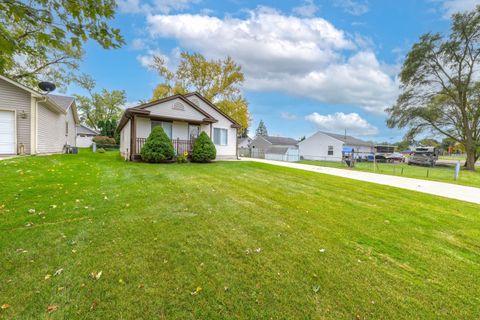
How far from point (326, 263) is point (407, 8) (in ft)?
50.1

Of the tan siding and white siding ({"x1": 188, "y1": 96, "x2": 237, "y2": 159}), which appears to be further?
white siding ({"x1": 188, "y1": 96, "x2": 237, "y2": 159})

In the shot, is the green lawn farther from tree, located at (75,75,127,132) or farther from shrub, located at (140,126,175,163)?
tree, located at (75,75,127,132)

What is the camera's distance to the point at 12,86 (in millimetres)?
10305

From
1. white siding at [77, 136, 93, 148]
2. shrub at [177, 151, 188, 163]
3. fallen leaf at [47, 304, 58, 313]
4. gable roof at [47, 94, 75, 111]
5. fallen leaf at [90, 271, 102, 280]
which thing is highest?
gable roof at [47, 94, 75, 111]

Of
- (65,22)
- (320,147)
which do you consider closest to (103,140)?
(65,22)

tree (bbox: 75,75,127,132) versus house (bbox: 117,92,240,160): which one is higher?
tree (bbox: 75,75,127,132)

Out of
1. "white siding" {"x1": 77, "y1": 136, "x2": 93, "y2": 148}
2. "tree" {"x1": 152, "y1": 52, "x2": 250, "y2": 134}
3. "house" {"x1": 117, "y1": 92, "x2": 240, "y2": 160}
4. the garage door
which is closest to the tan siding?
the garage door

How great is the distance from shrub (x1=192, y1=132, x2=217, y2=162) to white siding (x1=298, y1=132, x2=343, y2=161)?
21.0 meters

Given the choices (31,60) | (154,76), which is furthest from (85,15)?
(154,76)

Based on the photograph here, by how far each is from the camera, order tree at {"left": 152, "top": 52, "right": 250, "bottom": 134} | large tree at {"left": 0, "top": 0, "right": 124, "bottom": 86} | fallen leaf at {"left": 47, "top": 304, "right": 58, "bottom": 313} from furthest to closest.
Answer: tree at {"left": 152, "top": 52, "right": 250, "bottom": 134}
large tree at {"left": 0, "top": 0, "right": 124, "bottom": 86}
fallen leaf at {"left": 47, "top": 304, "right": 58, "bottom": 313}

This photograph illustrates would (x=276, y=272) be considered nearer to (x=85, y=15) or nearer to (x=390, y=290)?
(x=390, y=290)

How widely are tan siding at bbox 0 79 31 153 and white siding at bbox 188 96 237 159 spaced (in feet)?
30.2

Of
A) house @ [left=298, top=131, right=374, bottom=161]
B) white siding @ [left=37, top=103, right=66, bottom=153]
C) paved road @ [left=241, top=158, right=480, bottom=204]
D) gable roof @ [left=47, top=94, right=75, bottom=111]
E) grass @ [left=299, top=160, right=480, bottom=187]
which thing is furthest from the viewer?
house @ [left=298, top=131, right=374, bottom=161]

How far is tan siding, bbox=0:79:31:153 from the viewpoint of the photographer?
1019 cm
